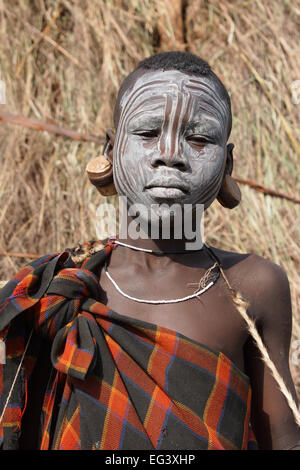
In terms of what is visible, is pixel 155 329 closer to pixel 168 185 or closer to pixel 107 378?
pixel 107 378

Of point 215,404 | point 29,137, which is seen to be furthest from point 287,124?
point 215,404

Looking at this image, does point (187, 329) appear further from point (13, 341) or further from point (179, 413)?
point (13, 341)

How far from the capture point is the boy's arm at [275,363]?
1546 millimetres

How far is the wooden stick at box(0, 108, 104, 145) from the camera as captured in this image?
3.21 meters

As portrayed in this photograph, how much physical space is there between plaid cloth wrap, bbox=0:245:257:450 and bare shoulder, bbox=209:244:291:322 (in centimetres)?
18

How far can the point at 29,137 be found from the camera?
141 inches

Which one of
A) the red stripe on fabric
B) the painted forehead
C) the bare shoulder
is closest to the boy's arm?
the bare shoulder

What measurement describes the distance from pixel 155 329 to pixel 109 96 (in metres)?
2.32

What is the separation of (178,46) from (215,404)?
2.71 metres

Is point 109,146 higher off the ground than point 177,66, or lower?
lower

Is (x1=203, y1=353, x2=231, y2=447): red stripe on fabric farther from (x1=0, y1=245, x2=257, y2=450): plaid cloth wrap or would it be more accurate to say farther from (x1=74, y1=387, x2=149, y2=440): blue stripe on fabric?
(x1=74, y1=387, x2=149, y2=440): blue stripe on fabric

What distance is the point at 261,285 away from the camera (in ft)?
5.24

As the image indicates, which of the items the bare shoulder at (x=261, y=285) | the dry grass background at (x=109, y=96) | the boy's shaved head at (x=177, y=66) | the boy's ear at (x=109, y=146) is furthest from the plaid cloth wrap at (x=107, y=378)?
the dry grass background at (x=109, y=96)

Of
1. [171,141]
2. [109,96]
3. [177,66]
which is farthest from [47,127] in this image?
[171,141]
